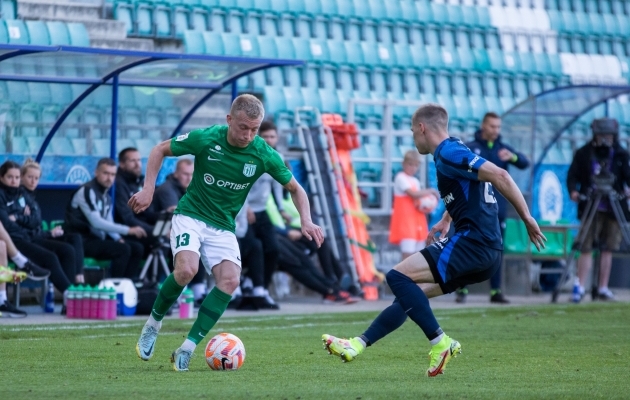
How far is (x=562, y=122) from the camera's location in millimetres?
17203

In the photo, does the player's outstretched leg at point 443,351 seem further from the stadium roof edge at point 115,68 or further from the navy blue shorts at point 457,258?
the stadium roof edge at point 115,68

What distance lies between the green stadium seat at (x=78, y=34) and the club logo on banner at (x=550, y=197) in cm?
700

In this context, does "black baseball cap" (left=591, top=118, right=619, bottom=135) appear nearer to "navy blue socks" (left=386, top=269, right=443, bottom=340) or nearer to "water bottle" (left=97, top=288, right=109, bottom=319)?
"water bottle" (left=97, top=288, right=109, bottom=319)

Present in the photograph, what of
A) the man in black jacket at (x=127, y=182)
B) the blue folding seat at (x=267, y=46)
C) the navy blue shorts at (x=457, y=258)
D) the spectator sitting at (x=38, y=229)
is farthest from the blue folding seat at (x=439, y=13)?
the navy blue shorts at (x=457, y=258)

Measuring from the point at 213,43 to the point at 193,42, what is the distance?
1.19ft

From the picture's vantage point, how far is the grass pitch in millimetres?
6105

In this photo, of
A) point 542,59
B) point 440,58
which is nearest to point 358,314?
point 440,58

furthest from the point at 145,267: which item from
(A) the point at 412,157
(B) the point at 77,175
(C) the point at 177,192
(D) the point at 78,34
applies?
(D) the point at 78,34

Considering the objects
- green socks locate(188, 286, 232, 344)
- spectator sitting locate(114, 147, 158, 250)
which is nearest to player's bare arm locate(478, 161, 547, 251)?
green socks locate(188, 286, 232, 344)

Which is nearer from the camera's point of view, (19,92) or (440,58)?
(19,92)

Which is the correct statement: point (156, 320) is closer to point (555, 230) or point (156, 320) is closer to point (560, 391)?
point (560, 391)

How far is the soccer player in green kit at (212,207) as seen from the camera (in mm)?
7352

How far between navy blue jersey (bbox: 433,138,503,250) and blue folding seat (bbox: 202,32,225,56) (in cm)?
1075

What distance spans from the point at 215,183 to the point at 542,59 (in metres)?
15.8
